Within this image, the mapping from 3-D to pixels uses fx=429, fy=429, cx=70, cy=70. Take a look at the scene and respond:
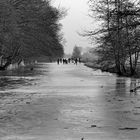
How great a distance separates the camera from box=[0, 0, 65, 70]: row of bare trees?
39.2 m

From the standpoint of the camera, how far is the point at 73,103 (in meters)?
15.7

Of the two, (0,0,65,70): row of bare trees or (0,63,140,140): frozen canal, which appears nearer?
(0,63,140,140): frozen canal

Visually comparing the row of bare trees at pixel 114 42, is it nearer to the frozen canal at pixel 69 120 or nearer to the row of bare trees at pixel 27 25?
the row of bare trees at pixel 27 25

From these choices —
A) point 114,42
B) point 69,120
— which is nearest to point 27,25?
point 114,42

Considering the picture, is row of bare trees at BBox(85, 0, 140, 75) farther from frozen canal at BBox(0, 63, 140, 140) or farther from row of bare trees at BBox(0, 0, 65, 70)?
frozen canal at BBox(0, 63, 140, 140)

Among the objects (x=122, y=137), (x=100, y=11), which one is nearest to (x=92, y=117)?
(x=122, y=137)

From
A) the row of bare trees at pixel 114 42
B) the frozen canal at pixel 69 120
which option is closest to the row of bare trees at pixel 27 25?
the row of bare trees at pixel 114 42

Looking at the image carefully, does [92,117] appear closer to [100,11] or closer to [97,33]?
[97,33]

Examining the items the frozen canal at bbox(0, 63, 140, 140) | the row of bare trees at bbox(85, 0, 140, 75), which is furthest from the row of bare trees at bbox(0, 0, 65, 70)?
the frozen canal at bbox(0, 63, 140, 140)

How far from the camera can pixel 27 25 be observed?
164 feet

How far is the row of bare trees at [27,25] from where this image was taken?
129 ft

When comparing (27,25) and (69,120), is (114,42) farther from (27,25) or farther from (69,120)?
(69,120)

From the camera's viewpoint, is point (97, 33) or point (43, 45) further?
point (43, 45)

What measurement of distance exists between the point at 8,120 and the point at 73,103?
Result: 190 inches
